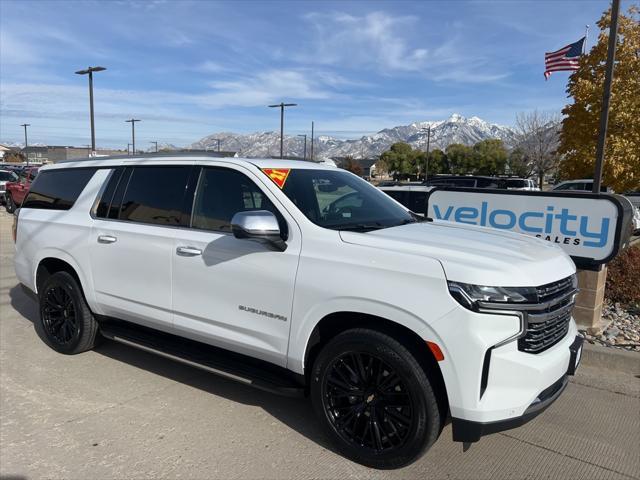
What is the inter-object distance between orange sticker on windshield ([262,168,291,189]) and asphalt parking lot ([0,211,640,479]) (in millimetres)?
1728

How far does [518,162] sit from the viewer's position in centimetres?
4834

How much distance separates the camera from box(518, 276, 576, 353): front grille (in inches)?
108

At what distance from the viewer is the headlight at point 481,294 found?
2.64m

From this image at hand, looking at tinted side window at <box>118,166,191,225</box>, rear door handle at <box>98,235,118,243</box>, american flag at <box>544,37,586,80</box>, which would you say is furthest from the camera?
american flag at <box>544,37,586,80</box>

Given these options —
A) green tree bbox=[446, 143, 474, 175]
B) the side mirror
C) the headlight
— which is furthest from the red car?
green tree bbox=[446, 143, 474, 175]

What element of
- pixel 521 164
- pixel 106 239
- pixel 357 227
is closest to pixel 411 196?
pixel 106 239

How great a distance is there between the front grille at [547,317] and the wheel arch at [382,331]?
49 centimetres

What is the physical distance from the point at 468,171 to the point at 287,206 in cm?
7115

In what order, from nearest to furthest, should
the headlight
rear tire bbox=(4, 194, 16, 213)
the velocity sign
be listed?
the headlight, the velocity sign, rear tire bbox=(4, 194, 16, 213)

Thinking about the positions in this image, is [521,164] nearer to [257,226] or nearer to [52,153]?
[257,226]

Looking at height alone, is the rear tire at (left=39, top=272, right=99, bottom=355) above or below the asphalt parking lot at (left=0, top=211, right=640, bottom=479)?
above

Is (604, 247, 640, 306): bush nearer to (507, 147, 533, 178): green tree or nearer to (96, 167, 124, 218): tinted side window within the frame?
(96, 167, 124, 218): tinted side window

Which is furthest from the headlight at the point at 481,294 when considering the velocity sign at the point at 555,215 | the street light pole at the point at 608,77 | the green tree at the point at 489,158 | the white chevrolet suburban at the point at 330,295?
the green tree at the point at 489,158

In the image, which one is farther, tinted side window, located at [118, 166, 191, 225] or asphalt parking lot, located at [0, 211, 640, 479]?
tinted side window, located at [118, 166, 191, 225]
